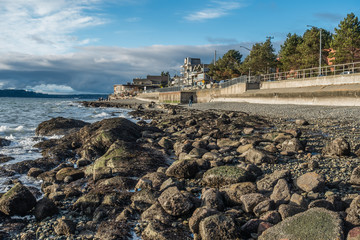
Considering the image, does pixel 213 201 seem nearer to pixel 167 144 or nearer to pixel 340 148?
pixel 340 148

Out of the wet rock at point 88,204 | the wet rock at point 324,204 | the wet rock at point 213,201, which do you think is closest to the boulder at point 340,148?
the wet rock at point 324,204

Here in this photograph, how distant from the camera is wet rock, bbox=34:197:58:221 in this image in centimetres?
525

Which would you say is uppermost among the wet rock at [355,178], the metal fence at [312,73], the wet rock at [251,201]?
the metal fence at [312,73]

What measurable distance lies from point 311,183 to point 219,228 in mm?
2266

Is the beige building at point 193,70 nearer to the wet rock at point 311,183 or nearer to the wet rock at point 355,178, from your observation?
the wet rock at point 355,178

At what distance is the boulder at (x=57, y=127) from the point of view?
56.2 ft

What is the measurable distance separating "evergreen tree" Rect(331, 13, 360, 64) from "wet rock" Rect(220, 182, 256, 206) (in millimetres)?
36814

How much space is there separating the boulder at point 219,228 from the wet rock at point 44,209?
2.95m

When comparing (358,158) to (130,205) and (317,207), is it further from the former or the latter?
(130,205)

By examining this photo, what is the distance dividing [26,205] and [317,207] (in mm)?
5090

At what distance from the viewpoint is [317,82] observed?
2942 cm

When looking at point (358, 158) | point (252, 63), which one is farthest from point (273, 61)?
point (358, 158)

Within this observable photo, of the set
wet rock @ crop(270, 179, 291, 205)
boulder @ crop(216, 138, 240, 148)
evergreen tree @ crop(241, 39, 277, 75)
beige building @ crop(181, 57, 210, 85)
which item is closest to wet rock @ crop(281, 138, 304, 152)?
boulder @ crop(216, 138, 240, 148)

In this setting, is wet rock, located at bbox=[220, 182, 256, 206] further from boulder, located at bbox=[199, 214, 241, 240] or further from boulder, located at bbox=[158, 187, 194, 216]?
boulder, located at bbox=[199, 214, 241, 240]
